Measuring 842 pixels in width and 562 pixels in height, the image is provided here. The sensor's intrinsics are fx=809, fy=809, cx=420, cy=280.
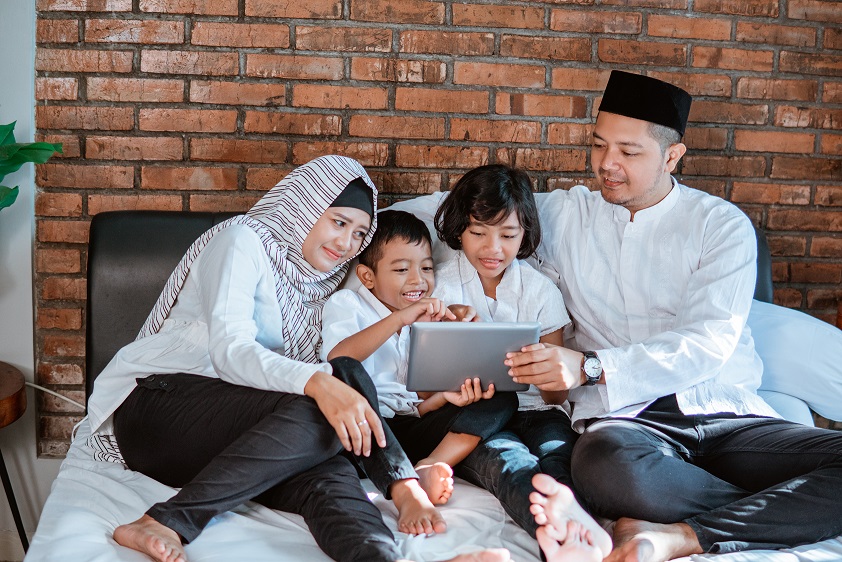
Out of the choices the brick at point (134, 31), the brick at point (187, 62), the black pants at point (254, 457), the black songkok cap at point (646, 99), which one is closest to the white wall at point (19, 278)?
the brick at point (134, 31)

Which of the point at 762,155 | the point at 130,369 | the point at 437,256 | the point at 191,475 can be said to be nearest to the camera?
the point at 191,475

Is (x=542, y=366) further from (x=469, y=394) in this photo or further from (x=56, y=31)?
(x=56, y=31)

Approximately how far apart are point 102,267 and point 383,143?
0.91m

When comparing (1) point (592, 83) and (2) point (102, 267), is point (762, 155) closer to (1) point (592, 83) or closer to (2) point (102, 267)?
(1) point (592, 83)

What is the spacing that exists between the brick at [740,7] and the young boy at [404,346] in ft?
4.02

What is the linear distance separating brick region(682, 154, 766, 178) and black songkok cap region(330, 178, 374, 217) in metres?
1.12

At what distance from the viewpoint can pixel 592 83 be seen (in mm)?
2562

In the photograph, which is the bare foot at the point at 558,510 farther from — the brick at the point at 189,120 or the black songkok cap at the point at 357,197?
the brick at the point at 189,120

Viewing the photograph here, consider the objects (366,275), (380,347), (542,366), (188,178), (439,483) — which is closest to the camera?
(439,483)

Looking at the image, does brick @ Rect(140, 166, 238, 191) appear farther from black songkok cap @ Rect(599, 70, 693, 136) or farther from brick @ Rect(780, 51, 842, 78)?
brick @ Rect(780, 51, 842, 78)

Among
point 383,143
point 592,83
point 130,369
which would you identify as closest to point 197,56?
point 383,143

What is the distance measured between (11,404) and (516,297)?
138 cm

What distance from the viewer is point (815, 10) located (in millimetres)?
2631

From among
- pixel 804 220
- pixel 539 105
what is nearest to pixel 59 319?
pixel 539 105
